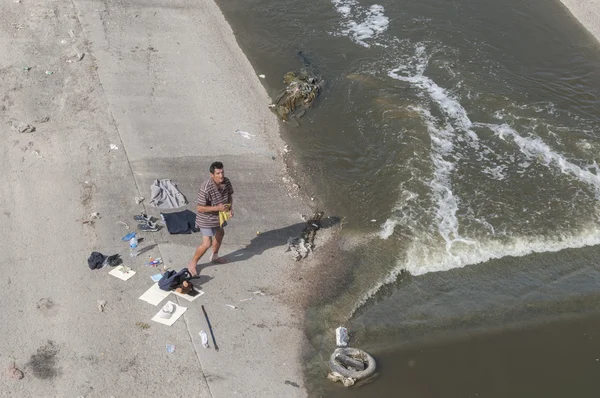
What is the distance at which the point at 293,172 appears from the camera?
13398mm

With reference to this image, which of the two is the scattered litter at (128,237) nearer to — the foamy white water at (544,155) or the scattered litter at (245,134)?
the scattered litter at (245,134)

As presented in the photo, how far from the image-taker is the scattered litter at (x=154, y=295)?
380 inches

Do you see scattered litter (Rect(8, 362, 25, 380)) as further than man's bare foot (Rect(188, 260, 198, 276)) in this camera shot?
No

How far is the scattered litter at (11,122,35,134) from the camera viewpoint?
1288 centimetres

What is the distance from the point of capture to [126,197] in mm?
11633

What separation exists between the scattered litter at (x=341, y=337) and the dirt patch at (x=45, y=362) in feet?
12.9

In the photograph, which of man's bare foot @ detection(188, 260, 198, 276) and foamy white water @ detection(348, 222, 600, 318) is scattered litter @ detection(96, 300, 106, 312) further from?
foamy white water @ detection(348, 222, 600, 318)

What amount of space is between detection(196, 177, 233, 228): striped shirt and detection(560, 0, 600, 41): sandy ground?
1608cm

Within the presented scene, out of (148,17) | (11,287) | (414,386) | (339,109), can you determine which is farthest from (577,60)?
(11,287)

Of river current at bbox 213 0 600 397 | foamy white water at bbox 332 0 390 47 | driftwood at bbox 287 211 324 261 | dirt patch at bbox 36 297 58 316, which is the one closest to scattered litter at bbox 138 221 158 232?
dirt patch at bbox 36 297 58 316

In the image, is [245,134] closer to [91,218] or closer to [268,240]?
[268,240]

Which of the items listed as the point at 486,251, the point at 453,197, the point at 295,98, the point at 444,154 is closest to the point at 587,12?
the point at 444,154

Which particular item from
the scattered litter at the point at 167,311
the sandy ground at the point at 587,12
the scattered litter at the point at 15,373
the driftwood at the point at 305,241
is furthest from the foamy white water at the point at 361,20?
the scattered litter at the point at 15,373

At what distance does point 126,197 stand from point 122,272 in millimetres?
2030
